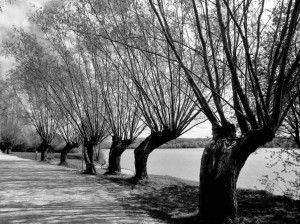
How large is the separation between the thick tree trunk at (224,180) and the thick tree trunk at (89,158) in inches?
449

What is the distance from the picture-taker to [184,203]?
9.45 m

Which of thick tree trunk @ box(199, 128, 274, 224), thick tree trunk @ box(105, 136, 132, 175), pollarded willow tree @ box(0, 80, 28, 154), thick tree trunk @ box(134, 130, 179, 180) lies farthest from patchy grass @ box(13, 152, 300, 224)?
pollarded willow tree @ box(0, 80, 28, 154)

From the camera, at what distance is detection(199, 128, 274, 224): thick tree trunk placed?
6.53m

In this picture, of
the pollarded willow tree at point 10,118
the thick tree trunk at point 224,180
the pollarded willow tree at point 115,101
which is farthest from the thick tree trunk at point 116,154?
the pollarded willow tree at point 10,118

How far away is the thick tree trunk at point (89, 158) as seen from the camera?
17297mm

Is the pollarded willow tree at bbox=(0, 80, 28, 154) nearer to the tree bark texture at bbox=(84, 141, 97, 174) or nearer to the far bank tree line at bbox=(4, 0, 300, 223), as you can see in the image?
the far bank tree line at bbox=(4, 0, 300, 223)

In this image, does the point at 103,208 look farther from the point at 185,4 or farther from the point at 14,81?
the point at 14,81

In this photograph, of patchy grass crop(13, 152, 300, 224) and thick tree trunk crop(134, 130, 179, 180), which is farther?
thick tree trunk crop(134, 130, 179, 180)

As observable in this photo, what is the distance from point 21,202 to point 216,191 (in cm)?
525

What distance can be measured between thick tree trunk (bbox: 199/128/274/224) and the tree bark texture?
11400 millimetres

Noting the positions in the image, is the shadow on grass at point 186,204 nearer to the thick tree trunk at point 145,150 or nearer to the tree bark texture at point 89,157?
the thick tree trunk at point 145,150

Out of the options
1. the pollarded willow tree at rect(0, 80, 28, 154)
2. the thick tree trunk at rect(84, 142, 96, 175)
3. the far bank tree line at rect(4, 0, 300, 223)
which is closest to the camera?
the far bank tree line at rect(4, 0, 300, 223)

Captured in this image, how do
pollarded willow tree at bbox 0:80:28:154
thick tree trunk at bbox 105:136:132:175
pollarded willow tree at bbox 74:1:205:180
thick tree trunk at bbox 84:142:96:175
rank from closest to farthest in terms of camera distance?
pollarded willow tree at bbox 74:1:205:180 < thick tree trunk at bbox 105:136:132:175 < thick tree trunk at bbox 84:142:96:175 < pollarded willow tree at bbox 0:80:28:154

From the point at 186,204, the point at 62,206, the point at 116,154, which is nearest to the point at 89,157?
the point at 116,154
